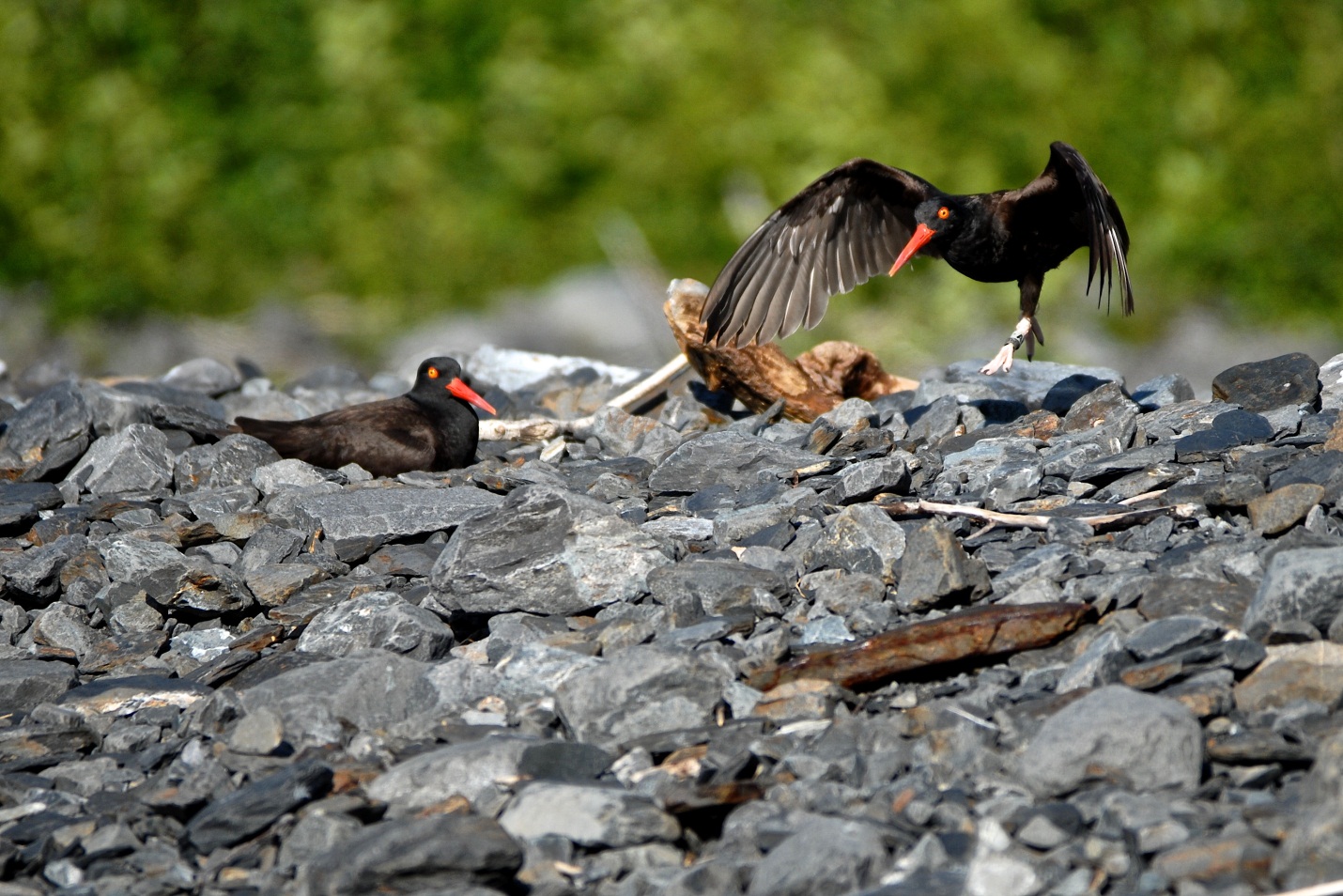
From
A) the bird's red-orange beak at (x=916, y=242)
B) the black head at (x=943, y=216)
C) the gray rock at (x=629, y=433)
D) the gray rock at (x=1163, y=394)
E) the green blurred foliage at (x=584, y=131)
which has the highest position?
the green blurred foliage at (x=584, y=131)

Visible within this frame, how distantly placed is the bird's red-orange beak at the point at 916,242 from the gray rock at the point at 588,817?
3707mm

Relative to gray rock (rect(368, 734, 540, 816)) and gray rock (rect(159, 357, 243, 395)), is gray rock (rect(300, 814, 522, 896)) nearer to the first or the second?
gray rock (rect(368, 734, 540, 816))

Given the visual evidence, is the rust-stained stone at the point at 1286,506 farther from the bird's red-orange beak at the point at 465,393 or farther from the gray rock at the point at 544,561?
the bird's red-orange beak at the point at 465,393

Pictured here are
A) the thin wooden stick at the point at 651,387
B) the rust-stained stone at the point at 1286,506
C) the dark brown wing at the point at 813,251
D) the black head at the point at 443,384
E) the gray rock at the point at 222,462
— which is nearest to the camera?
the rust-stained stone at the point at 1286,506

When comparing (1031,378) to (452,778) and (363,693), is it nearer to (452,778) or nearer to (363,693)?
(363,693)

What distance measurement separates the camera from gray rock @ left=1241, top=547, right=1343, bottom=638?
3861 millimetres

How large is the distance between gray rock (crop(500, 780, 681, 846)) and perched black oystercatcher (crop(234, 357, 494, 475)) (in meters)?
3.32

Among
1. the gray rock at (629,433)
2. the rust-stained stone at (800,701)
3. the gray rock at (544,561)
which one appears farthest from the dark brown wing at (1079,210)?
the rust-stained stone at (800,701)

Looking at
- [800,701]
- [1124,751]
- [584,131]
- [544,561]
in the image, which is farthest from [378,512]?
[584,131]

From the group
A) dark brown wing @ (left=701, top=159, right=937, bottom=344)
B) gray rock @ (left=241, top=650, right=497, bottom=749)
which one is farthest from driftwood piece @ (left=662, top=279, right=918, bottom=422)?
gray rock @ (left=241, top=650, right=497, bottom=749)

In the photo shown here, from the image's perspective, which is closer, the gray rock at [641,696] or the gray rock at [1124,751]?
the gray rock at [1124,751]

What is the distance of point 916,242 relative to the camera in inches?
263

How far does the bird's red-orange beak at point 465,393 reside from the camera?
7.34 meters

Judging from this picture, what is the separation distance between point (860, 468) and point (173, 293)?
41.6 feet
